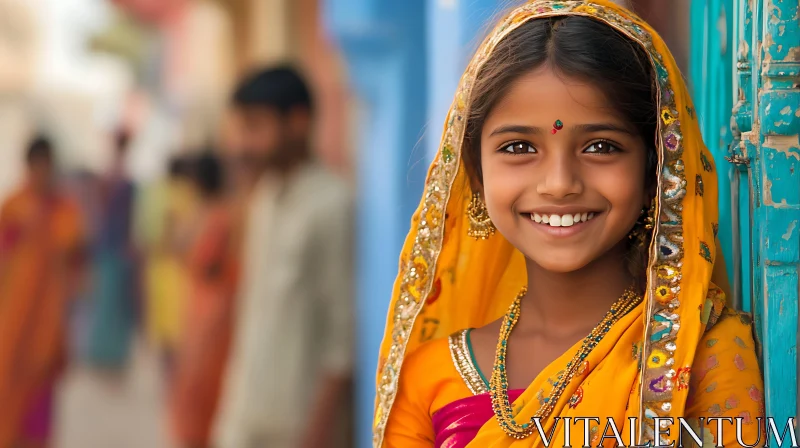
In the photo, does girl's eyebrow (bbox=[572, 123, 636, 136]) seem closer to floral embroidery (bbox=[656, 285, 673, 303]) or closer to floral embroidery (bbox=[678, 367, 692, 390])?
floral embroidery (bbox=[656, 285, 673, 303])

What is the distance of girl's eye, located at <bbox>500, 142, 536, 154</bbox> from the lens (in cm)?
147

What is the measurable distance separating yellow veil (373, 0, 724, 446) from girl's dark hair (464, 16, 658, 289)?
0.05 feet

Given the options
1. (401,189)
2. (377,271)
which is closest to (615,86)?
(401,189)

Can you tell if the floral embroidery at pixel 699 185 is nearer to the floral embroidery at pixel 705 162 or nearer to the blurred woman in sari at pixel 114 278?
the floral embroidery at pixel 705 162

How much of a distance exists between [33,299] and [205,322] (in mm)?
966

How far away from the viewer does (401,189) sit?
381cm

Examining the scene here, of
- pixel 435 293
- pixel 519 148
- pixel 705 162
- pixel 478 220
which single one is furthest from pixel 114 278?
pixel 705 162

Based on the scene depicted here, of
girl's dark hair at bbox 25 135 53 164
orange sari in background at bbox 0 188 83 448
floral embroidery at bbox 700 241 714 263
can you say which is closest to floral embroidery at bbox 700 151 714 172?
floral embroidery at bbox 700 241 714 263

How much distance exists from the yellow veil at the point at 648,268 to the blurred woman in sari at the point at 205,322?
14.0 ft

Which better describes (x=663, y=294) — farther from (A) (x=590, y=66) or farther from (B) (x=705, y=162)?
(A) (x=590, y=66)

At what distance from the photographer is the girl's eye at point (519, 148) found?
4.81 feet

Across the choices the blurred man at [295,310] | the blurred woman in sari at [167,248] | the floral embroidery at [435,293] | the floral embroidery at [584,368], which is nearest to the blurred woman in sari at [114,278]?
the blurred woman in sari at [167,248]

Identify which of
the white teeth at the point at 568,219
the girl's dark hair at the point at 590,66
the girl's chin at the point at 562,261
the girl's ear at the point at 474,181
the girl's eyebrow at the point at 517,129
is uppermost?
the girl's dark hair at the point at 590,66

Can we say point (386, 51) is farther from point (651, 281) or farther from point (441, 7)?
point (651, 281)
